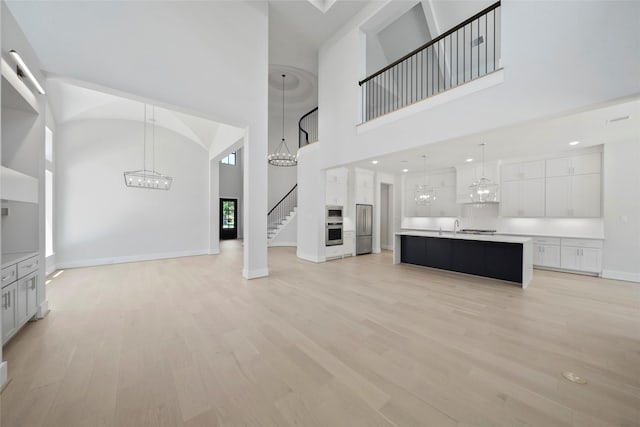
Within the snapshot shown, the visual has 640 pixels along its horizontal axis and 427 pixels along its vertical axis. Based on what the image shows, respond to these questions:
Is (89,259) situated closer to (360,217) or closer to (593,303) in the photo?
(360,217)

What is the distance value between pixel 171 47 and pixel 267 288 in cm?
424

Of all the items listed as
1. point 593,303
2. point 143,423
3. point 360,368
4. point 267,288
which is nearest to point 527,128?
point 593,303

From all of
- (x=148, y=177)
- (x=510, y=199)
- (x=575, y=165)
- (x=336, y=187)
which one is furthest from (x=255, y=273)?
(x=575, y=165)

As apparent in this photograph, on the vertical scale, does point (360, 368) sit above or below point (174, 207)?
below

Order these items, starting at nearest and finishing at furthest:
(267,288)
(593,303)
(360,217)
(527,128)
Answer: (593,303), (527,128), (267,288), (360,217)

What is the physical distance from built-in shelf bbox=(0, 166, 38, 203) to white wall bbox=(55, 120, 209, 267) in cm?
433

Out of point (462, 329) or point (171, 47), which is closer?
point (462, 329)

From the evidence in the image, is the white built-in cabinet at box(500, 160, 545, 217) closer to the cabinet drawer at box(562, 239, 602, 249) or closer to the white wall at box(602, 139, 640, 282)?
the cabinet drawer at box(562, 239, 602, 249)

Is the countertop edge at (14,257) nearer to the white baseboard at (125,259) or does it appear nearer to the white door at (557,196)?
the white baseboard at (125,259)

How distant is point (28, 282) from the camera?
2662mm

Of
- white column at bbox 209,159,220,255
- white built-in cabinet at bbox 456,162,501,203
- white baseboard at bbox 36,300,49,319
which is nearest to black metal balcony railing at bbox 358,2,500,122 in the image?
white built-in cabinet at bbox 456,162,501,203

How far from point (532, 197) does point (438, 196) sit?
2.31 meters

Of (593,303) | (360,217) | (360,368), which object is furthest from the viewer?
(360,217)

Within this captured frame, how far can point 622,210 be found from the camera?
16.4ft
